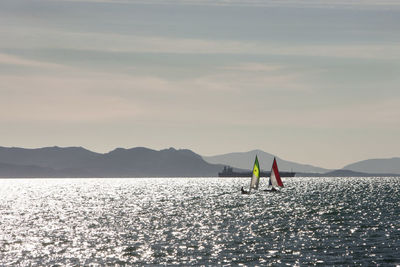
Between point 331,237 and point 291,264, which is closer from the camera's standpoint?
point 291,264

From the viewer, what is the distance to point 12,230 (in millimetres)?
87000

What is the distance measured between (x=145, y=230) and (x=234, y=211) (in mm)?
35669

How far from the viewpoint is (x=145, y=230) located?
273ft

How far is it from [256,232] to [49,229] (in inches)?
1262

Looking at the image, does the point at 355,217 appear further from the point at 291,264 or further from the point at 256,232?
the point at 291,264

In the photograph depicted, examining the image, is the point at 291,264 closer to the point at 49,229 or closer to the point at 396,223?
the point at 396,223

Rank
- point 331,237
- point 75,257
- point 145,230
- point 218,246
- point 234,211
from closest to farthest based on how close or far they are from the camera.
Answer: point 75,257
point 218,246
point 331,237
point 145,230
point 234,211

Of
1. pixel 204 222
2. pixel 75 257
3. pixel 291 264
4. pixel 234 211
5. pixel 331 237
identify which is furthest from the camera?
pixel 234 211

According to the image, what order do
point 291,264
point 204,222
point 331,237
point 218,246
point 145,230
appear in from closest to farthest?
point 291,264 → point 218,246 → point 331,237 → point 145,230 → point 204,222

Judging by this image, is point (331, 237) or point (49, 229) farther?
point (49, 229)

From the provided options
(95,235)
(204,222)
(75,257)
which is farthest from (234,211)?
(75,257)

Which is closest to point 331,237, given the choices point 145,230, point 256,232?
point 256,232

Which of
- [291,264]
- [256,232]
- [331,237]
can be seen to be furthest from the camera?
[256,232]

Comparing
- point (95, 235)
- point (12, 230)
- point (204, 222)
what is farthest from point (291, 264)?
point (12, 230)
